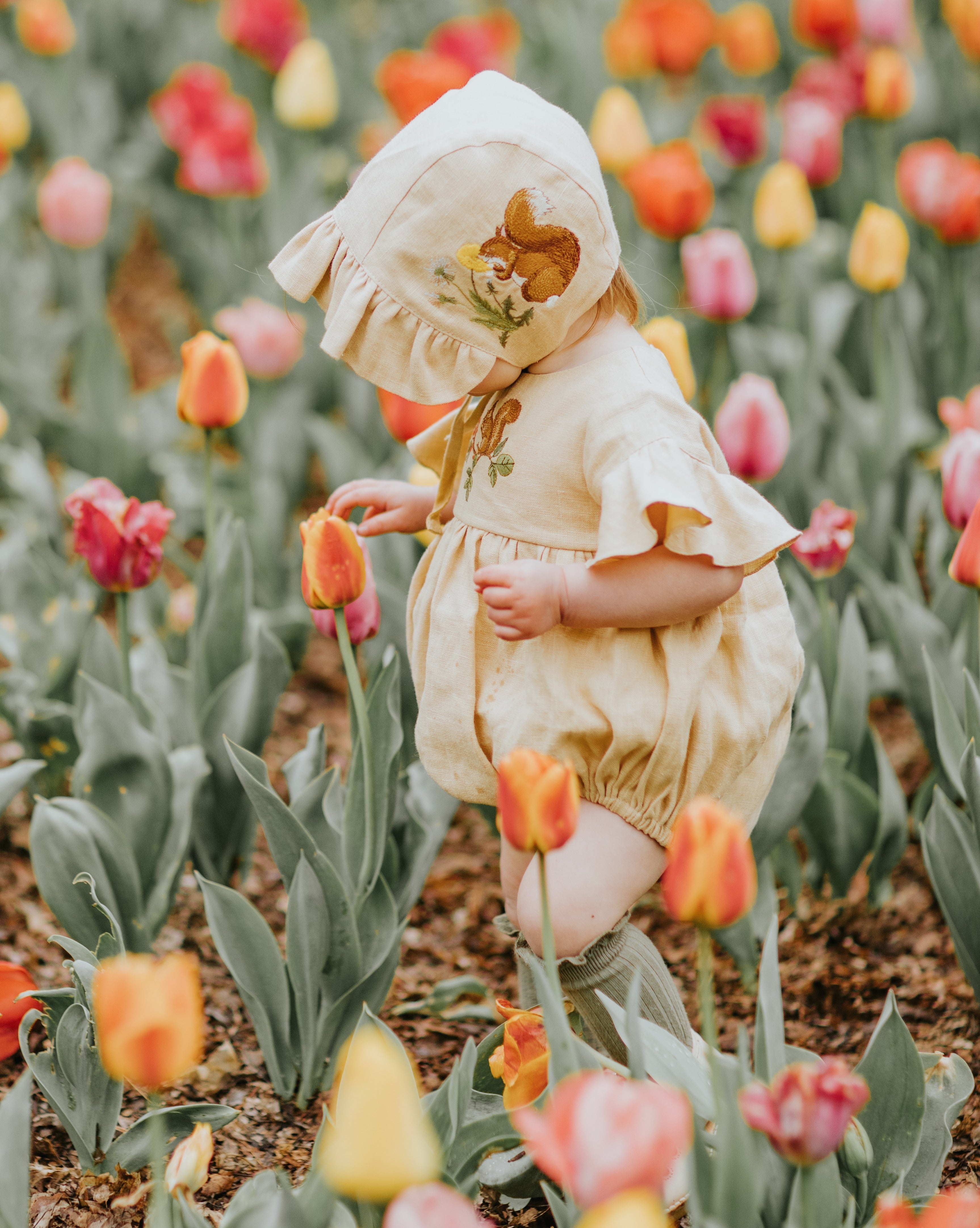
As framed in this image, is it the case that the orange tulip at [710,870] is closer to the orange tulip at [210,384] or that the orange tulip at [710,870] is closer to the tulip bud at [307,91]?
the orange tulip at [210,384]

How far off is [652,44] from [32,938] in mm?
2928

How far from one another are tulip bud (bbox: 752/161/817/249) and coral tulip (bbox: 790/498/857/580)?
1.06 metres

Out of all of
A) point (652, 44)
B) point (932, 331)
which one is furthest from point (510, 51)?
point (932, 331)

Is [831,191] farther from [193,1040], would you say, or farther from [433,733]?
[193,1040]

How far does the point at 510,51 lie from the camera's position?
425cm

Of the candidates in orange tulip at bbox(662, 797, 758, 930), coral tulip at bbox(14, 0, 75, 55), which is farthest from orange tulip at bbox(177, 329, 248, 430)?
coral tulip at bbox(14, 0, 75, 55)

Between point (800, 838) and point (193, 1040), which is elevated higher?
point (193, 1040)

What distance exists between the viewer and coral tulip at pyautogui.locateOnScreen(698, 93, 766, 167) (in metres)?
3.11

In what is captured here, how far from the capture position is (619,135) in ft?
9.63

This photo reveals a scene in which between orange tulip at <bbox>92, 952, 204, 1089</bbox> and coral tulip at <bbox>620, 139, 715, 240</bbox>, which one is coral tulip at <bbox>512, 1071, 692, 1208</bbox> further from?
coral tulip at <bbox>620, 139, 715, 240</bbox>

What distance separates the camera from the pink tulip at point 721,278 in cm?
232

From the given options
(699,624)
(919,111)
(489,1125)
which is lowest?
(489,1125)

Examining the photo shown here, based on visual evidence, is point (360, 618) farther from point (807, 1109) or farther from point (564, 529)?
point (807, 1109)

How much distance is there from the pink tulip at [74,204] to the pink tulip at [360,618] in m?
1.79
